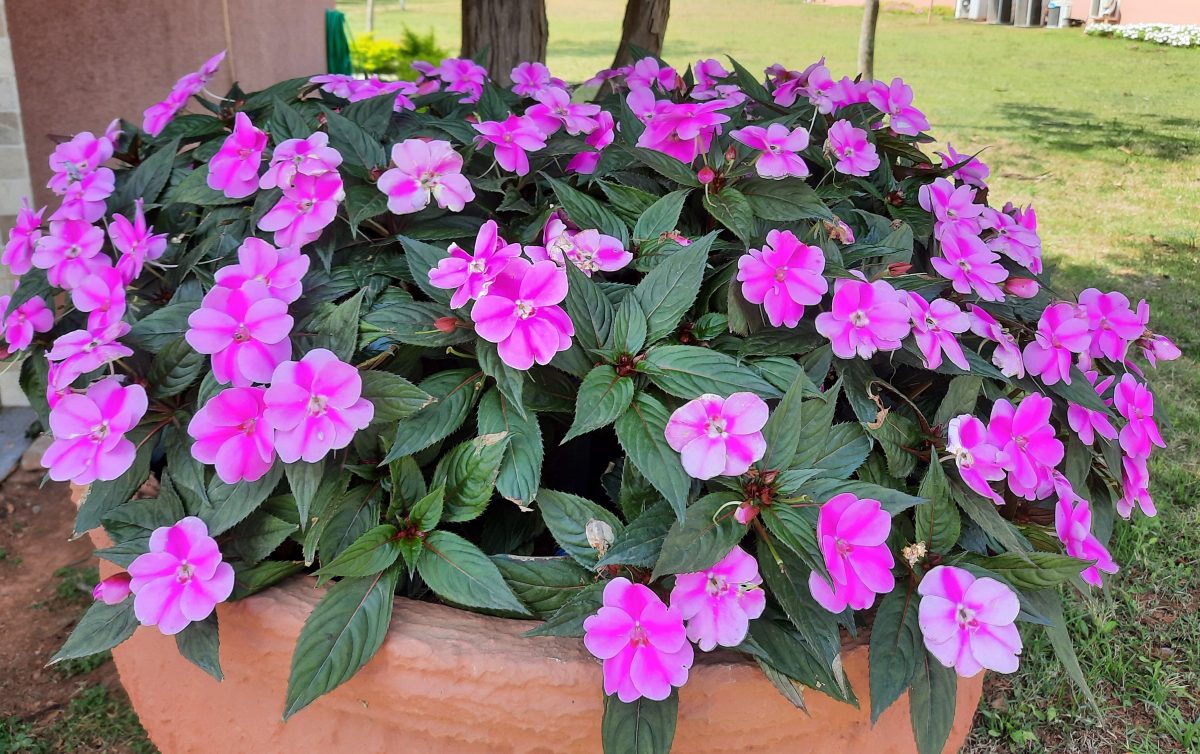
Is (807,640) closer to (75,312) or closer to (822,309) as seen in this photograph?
(822,309)

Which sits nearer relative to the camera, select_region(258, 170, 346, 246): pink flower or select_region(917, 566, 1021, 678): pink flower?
select_region(917, 566, 1021, 678): pink flower

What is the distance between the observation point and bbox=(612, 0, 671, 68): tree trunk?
10.8 feet

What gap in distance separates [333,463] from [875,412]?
0.59 metres

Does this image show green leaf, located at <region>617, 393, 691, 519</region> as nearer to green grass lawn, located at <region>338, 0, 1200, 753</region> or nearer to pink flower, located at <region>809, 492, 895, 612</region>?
pink flower, located at <region>809, 492, 895, 612</region>

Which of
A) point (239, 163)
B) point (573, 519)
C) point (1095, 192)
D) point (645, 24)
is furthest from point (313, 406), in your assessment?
point (1095, 192)

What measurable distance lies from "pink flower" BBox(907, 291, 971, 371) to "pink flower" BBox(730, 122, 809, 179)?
0.22m

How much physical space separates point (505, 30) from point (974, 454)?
2.42 m

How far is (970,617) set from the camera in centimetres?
82

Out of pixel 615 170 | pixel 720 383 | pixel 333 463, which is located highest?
pixel 615 170

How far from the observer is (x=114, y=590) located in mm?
903

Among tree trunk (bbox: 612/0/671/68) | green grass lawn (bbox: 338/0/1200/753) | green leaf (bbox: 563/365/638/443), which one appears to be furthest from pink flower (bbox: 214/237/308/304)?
tree trunk (bbox: 612/0/671/68)

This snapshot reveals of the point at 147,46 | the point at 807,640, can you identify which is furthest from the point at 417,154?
the point at 147,46

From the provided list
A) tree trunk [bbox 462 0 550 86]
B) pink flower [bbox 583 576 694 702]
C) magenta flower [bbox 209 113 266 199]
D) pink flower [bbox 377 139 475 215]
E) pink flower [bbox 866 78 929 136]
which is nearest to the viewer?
pink flower [bbox 583 576 694 702]

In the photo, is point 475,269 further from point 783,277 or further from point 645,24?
point 645,24
